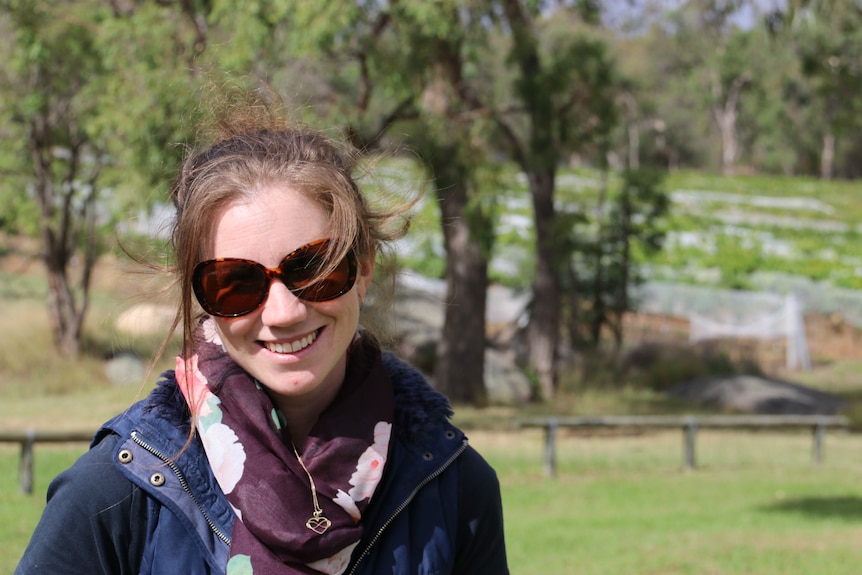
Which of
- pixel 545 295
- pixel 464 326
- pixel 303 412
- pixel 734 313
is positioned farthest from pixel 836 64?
pixel 303 412

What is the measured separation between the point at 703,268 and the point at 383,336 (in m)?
36.5

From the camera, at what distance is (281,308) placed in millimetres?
2010

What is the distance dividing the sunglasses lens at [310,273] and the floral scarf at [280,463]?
7.3 inches

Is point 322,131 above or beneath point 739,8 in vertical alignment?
beneath

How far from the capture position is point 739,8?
15766 mm

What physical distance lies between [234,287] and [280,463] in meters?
0.31

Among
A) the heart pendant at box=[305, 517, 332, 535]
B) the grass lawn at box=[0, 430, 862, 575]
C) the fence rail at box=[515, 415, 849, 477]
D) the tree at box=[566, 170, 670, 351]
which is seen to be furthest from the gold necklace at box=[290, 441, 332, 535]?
the tree at box=[566, 170, 670, 351]

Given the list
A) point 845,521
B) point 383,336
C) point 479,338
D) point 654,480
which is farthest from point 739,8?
point 383,336

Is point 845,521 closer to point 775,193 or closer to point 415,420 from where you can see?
point 415,420

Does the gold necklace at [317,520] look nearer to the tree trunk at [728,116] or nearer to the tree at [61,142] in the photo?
the tree at [61,142]

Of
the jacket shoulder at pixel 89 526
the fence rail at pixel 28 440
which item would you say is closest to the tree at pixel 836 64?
the fence rail at pixel 28 440

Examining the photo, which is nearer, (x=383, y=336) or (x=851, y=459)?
(x=383, y=336)

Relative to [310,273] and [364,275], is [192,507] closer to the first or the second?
[310,273]

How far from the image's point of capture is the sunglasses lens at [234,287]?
2.00m
